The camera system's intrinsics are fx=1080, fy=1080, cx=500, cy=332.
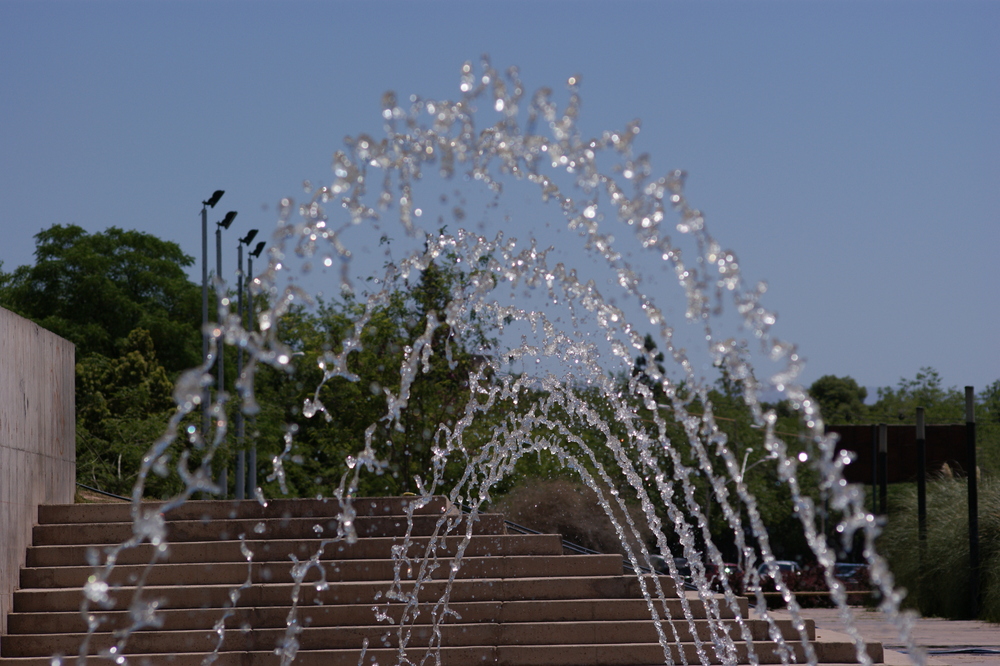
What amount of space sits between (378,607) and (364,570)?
59 cm

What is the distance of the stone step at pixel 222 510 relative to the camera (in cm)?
1173

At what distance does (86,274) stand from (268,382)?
1010 centimetres

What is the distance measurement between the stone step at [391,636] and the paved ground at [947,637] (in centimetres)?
284

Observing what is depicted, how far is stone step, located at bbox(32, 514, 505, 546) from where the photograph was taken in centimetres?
1129

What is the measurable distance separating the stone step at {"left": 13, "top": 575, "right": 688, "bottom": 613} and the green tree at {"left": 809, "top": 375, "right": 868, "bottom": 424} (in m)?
70.7

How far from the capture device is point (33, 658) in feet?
32.7

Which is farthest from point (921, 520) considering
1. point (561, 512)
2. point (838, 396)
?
point (838, 396)

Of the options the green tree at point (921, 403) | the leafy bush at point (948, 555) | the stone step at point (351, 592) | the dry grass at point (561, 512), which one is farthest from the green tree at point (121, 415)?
the green tree at point (921, 403)

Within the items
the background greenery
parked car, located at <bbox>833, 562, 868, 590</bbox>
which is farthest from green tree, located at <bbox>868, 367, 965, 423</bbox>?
parked car, located at <bbox>833, 562, 868, 590</bbox>

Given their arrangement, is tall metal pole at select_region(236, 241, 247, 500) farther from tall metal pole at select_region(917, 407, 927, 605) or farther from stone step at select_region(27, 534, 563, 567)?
tall metal pole at select_region(917, 407, 927, 605)

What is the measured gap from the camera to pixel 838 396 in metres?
89.0

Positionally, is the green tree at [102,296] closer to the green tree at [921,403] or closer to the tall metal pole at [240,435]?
the tall metal pole at [240,435]

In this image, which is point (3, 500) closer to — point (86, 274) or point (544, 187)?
point (544, 187)

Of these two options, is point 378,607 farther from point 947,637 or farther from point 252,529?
point 947,637
